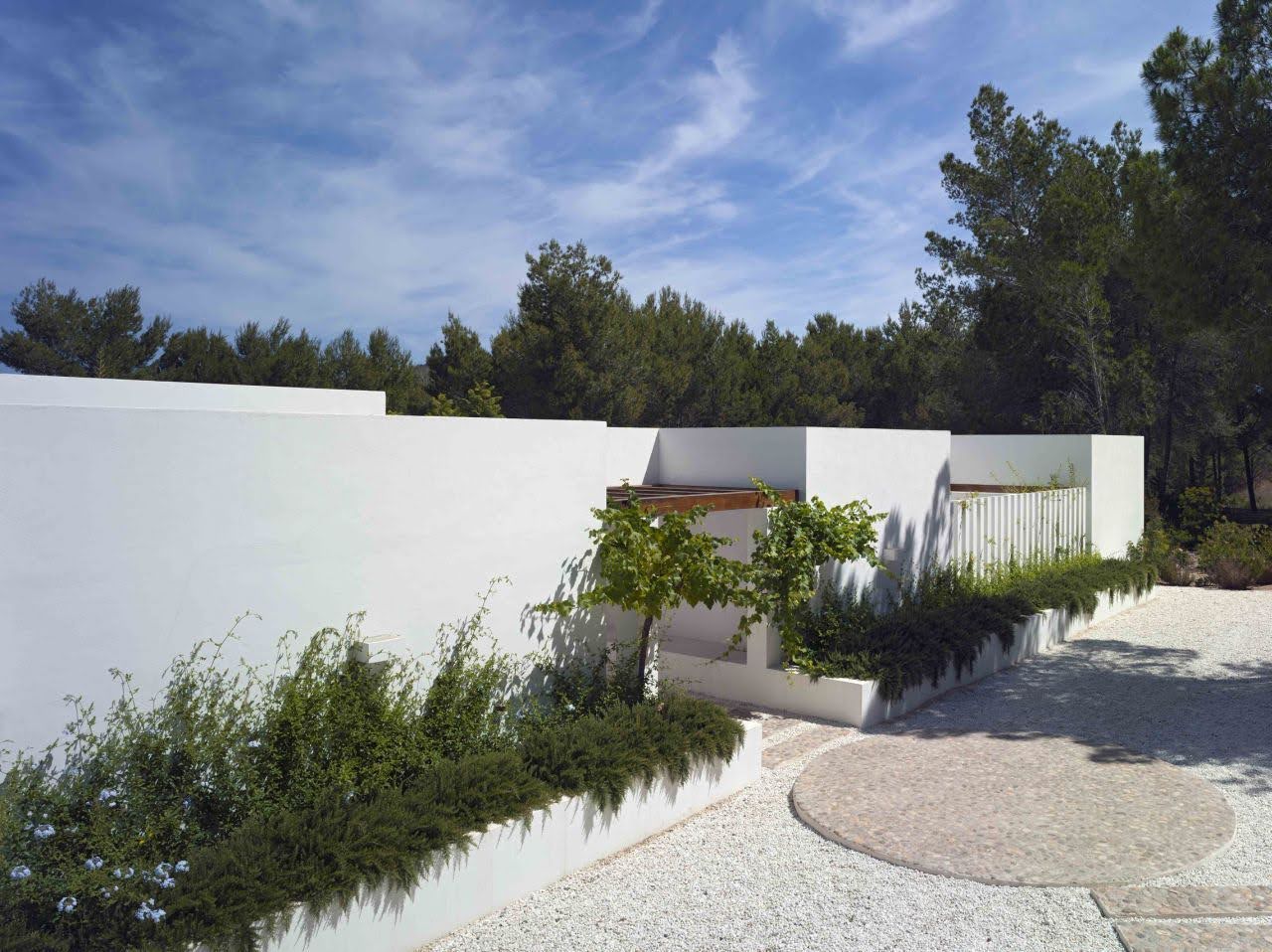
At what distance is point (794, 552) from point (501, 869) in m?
4.21

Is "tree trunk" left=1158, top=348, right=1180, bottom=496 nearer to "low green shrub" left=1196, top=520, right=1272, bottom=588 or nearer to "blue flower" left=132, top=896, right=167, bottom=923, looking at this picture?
"low green shrub" left=1196, top=520, right=1272, bottom=588

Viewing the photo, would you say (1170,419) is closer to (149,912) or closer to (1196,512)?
(1196,512)

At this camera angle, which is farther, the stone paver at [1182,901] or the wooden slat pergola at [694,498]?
the wooden slat pergola at [694,498]

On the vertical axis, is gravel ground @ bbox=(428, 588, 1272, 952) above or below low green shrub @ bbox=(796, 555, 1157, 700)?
below

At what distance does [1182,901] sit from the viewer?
16.3ft

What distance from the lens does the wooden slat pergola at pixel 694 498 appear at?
25.4 ft

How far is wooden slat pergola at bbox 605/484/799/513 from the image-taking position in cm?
774

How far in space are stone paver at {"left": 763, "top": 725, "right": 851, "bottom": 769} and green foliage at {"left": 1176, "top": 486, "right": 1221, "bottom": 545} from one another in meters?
15.5

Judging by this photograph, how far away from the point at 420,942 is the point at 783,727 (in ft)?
14.7

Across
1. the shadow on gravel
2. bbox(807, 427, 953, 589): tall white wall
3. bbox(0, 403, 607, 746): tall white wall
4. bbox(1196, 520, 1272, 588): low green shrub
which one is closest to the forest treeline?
bbox(1196, 520, 1272, 588): low green shrub

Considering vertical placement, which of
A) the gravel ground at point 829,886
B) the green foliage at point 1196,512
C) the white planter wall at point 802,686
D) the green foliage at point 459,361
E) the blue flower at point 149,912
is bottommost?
the gravel ground at point 829,886

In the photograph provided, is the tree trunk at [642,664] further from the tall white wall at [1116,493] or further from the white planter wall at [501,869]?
the tall white wall at [1116,493]

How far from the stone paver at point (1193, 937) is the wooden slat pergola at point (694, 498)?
13.8ft

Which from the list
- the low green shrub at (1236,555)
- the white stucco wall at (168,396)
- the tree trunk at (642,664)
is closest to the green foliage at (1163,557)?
the low green shrub at (1236,555)
